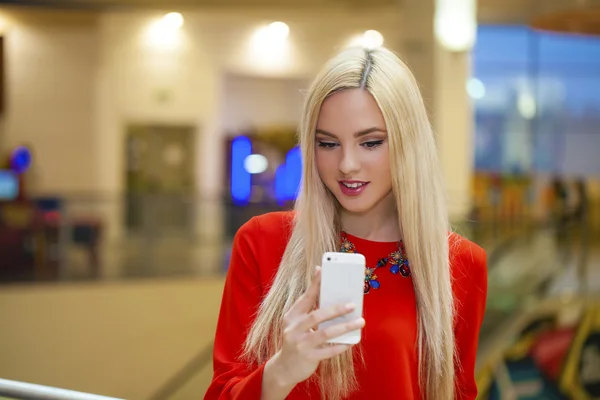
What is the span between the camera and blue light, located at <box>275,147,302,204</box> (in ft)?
36.5

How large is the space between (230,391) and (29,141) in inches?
365

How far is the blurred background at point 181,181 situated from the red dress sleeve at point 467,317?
5.66 meters

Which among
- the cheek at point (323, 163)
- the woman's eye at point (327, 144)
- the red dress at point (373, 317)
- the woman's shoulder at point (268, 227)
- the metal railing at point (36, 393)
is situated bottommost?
the metal railing at point (36, 393)

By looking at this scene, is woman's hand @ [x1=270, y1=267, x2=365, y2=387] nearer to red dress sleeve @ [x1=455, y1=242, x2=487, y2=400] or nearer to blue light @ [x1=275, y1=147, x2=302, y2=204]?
red dress sleeve @ [x1=455, y1=242, x2=487, y2=400]

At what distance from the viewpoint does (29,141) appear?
10.3 m

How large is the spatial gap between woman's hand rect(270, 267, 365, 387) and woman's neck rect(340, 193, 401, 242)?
45cm

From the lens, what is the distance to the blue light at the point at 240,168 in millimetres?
11258

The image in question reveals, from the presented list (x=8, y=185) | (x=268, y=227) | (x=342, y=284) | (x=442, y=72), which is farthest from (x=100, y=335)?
(x=342, y=284)

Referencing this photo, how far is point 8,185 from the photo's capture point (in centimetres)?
982

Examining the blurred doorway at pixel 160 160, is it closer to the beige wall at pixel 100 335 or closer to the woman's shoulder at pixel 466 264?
the beige wall at pixel 100 335

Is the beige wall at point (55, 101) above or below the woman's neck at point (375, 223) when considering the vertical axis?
above

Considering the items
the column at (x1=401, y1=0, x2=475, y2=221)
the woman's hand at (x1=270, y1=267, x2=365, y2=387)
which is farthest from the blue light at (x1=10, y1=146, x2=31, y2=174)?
the woman's hand at (x1=270, y1=267, x2=365, y2=387)

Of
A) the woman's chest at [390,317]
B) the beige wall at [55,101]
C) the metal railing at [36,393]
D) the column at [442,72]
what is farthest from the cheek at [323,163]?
the beige wall at [55,101]

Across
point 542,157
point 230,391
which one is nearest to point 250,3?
point 542,157
